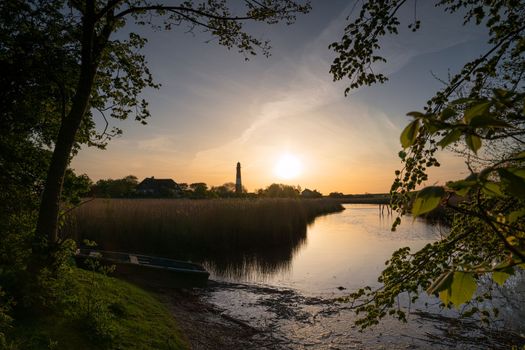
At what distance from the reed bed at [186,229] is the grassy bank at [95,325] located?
920 centimetres

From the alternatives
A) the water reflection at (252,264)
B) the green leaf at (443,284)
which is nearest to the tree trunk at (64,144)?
the green leaf at (443,284)

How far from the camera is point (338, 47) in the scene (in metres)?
3.45

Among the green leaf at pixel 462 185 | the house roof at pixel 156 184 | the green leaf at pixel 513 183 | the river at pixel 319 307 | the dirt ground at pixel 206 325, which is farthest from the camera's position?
the house roof at pixel 156 184

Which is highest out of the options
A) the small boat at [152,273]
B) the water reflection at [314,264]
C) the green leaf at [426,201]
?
the green leaf at [426,201]

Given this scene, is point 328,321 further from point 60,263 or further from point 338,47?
point 338,47

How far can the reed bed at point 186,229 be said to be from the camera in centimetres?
1766

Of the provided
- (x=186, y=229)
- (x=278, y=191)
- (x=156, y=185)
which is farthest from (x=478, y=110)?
(x=278, y=191)

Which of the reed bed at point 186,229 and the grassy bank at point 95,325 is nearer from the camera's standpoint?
the grassy bank at point 95,325

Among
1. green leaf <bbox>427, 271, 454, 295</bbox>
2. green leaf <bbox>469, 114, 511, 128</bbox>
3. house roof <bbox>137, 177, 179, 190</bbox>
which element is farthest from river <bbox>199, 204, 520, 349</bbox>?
house roof <bbox>137, 177, 179, 190</bbox>

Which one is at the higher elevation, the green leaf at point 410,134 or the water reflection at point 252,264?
the green leaf at point 410,134

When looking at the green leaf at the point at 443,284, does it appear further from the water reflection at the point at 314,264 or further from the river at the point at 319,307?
the water reflection at the point at 314,264

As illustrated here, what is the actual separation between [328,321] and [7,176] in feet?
28.5

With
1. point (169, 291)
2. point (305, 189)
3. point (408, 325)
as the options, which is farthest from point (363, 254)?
Answer: point (305, 189)

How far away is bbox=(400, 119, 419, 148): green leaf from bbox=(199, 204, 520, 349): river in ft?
10.4
